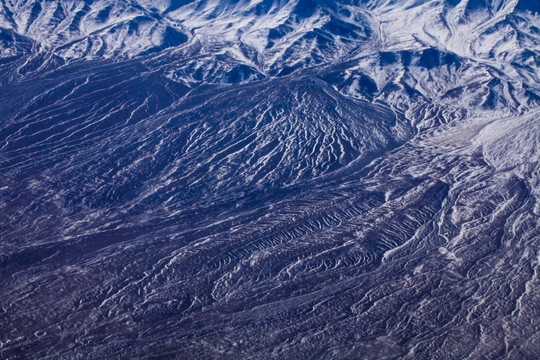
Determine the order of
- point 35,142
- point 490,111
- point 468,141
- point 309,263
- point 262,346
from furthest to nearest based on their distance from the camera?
point 490,111 < point 468,141 < point 35,142 < point 309,263 < point 262,346

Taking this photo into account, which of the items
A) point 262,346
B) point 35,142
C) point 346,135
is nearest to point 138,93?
point 35,142

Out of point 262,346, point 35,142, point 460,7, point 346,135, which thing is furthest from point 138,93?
point 460,7

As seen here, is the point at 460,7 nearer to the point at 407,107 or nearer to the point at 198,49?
the point at 407,107

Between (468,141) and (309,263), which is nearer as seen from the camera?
(309,263)

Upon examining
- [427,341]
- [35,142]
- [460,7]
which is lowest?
[427,341]

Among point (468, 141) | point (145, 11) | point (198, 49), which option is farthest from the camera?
point (145, 11)

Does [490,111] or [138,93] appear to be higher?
[138,93]

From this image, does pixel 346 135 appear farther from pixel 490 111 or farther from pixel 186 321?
pixel 186 321
